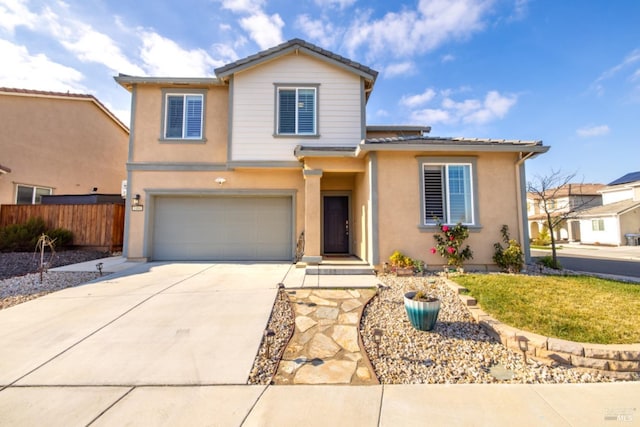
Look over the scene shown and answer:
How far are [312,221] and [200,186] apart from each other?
4459mm

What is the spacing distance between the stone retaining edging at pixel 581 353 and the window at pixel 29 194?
18.4m

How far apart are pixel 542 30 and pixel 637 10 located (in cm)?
228

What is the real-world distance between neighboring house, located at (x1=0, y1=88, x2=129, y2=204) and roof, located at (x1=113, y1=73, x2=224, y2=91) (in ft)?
23.5

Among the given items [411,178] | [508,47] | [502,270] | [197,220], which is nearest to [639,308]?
[502,270]

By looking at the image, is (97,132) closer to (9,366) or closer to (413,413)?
(9,366)

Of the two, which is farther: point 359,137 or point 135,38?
point 359,137

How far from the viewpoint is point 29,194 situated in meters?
12.6

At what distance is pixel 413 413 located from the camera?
2.46m

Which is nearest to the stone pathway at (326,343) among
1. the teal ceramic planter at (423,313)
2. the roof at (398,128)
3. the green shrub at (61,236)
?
the teal ceramic planter at (423,313)

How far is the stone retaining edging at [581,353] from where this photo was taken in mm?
3170

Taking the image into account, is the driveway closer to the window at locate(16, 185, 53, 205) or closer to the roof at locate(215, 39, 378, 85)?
the roof at locate(215, 39, 378, 85)

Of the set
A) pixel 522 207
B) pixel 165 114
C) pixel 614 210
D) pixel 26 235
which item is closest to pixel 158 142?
pixel 165 114

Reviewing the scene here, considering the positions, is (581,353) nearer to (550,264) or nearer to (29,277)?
(550,264)

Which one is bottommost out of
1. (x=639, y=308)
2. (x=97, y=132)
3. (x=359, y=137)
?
(x=639, y=308)
